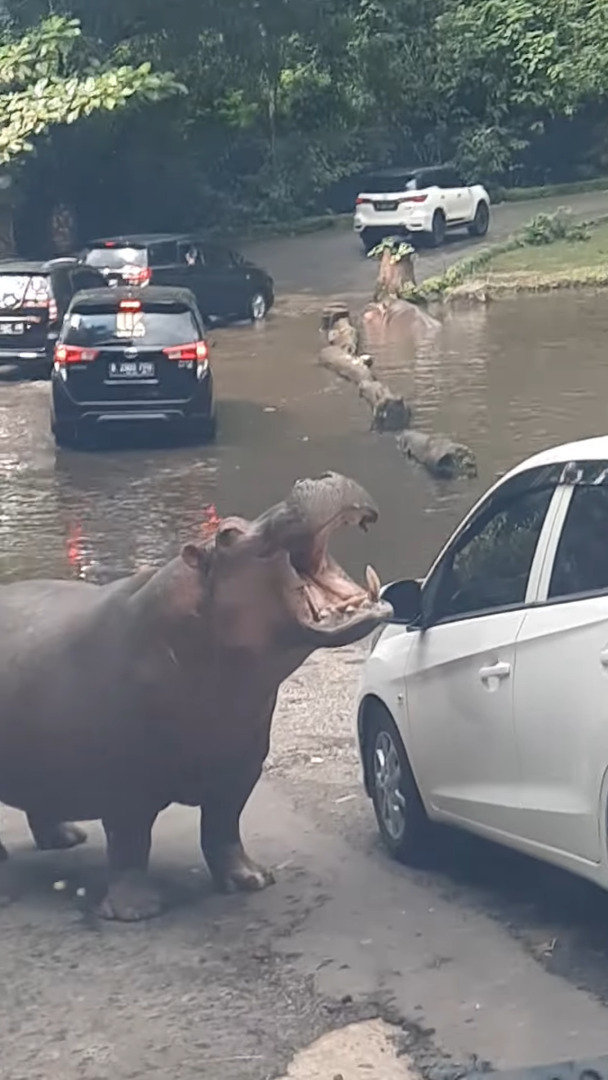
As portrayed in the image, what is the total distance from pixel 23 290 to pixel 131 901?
21.9 m

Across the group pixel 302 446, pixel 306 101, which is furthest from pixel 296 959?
pixel 306 101

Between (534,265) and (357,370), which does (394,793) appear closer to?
(357,370)

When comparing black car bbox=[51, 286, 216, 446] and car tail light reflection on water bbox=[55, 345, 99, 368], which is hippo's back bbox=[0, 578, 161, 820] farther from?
car tail light reflection on water bbox=[55, 345, 99, 368]

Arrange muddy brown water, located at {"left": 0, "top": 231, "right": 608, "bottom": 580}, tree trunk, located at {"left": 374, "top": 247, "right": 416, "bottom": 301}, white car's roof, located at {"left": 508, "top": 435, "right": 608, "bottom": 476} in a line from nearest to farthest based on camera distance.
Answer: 1. white car's roof, located at {"left": 508, "top": 435, "right": 608, "bottom": 476}
2. muddy brown water, located at {"left": 0, "top": 231, "right": 608, "bottom": 580}
3. tree trunk, located at {"left": 374, "top": 247, "right": 416, "bottom": 301}

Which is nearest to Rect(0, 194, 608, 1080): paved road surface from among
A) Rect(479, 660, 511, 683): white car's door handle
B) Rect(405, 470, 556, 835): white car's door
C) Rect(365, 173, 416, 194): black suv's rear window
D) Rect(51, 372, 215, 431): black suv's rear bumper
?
Rect(405, 470, 556, 835): white car's door

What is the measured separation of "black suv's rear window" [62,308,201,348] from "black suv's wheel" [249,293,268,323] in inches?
473

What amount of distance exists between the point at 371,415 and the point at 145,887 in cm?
1598

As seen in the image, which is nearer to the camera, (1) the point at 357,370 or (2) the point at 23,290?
(1) the point at 357,370

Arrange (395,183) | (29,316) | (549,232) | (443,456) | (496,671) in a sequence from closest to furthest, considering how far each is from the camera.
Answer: (496,671) → (443,456) → (29,316) → (549,232) → (395,183)

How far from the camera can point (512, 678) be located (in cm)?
718

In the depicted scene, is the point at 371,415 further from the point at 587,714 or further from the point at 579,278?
the point at 587,714

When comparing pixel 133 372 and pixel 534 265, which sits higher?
pixel 133 372

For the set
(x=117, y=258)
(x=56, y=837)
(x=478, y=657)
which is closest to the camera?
(x=478, y=657)

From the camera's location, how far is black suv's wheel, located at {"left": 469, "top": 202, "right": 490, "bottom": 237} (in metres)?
44.6
